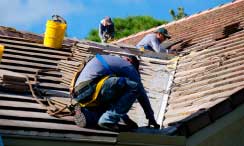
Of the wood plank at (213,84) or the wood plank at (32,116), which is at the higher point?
the wood plank at (32,116)

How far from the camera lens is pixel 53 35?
A: 9.65 metres

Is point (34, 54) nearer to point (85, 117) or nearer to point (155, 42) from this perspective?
point (155, 42)

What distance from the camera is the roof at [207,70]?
21.1 ft

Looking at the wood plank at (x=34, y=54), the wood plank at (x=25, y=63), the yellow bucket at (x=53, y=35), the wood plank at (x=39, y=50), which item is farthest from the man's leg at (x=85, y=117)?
the yellow bucket at (x=53, y=35)

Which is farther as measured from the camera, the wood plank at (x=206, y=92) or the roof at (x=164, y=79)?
the wood plank at (x=206, y=92)

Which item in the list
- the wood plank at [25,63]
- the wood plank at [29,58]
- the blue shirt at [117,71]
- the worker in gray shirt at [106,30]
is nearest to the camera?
the blue shirt at [117,71]

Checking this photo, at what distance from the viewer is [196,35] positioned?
479 inches

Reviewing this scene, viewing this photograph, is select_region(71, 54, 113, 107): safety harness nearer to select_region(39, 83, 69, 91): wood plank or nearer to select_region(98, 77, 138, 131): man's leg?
select_region(98, 77, 138, 131): man's leg

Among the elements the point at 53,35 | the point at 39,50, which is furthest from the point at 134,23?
the point at 39,50

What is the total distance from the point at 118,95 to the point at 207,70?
3102 millimetres

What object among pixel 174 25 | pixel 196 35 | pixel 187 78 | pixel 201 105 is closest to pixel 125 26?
pixel 174 25

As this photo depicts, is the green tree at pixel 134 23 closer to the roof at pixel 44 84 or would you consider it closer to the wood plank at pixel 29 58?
the roof at pixel 44 84

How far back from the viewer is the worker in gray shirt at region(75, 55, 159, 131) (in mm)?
5820

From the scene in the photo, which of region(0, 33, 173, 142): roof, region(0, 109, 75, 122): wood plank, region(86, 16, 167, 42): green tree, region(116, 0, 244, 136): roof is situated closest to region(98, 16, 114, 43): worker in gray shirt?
region(116, 0, 244, 136): roof
